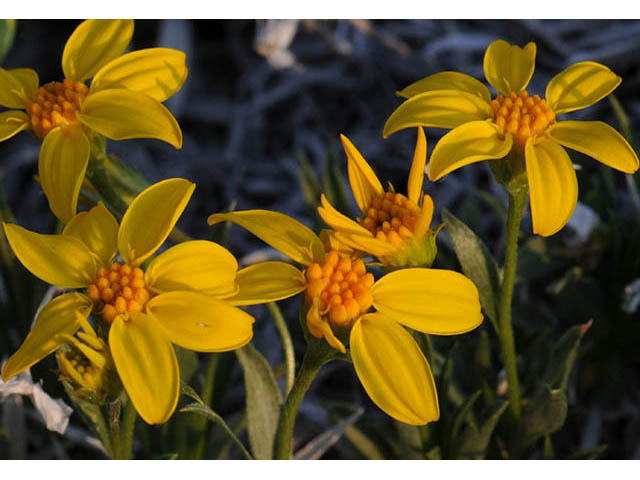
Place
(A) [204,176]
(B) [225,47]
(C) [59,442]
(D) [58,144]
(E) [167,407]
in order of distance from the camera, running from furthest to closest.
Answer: (B) [225,47], (A) [204,176], (C) [59,442], (D) [58,144], (E) [167,407]

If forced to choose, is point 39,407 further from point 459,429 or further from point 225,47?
point 225,47

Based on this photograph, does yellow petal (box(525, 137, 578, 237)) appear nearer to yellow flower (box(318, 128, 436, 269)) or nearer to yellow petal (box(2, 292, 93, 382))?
yellow flower (box(318, 128, 436, 269))

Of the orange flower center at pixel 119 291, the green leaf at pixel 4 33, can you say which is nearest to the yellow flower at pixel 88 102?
the orange flower center at pixel 119 291

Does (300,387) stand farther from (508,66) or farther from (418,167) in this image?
(508,66)

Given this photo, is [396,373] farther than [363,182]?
No

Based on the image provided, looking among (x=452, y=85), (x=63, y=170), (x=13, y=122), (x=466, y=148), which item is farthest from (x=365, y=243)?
(x=13, y=122)

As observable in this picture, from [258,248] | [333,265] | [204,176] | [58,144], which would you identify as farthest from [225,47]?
[333,265]

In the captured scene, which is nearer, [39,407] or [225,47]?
[39,407]
